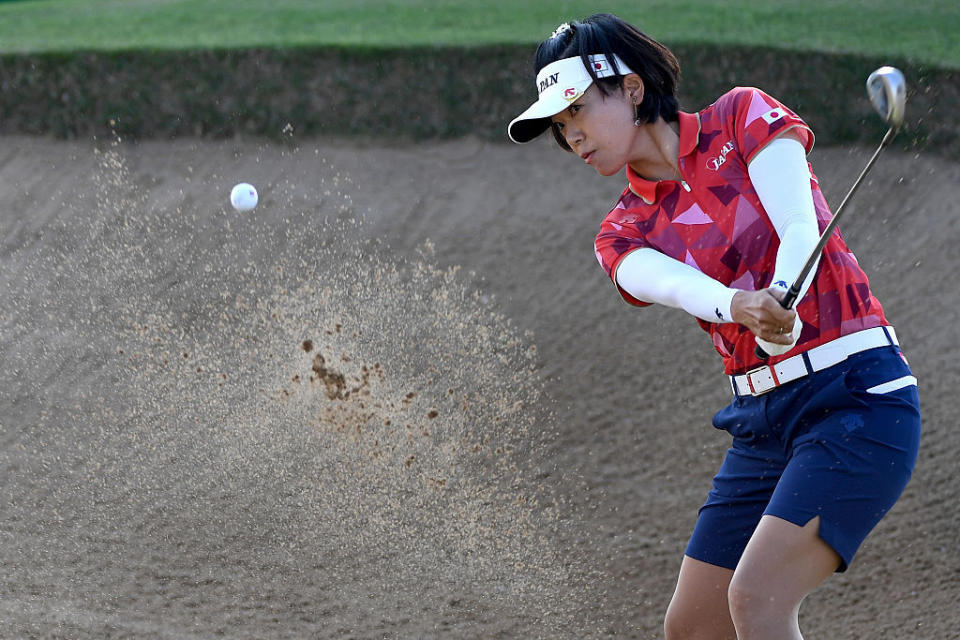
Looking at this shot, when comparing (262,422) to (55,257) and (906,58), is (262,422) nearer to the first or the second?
(55,257)

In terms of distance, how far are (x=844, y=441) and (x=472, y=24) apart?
4.46m

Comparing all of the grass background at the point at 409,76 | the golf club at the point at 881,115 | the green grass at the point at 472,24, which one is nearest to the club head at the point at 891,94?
the golf club at the point at 881,115

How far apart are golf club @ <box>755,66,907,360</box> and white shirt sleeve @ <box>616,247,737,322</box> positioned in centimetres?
13

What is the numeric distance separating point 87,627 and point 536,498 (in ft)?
5.46

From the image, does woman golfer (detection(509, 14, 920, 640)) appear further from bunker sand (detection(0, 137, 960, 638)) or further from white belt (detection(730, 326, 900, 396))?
bunker sand (detection(0, 137, 960, 638))

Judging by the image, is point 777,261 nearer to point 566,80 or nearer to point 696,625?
point 566,80

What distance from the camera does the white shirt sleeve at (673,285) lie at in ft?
6.28

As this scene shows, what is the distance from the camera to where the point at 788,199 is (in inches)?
76.3

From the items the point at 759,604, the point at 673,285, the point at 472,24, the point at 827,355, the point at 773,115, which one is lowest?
the point at 759,604

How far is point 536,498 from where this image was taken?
13.2 feet

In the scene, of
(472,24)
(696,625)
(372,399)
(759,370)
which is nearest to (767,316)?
(759,370)

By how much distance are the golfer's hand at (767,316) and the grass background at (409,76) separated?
11.4 feet

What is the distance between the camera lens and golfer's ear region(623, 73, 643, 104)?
83.0 inches

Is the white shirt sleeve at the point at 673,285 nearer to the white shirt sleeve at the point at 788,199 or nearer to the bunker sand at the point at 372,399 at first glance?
the white shirt sleeve at the point at 788,199
